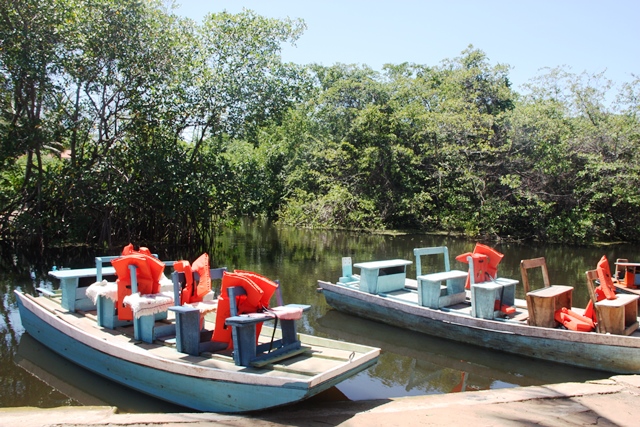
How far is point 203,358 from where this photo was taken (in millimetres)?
6215

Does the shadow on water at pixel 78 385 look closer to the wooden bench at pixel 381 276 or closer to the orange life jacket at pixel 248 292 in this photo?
the orange life jacket at pixel 248 292

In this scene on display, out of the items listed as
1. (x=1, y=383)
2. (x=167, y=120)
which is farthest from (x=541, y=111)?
(x=1, y=383)

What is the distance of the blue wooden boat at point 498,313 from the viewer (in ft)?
24.9

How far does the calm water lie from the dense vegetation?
1972mm

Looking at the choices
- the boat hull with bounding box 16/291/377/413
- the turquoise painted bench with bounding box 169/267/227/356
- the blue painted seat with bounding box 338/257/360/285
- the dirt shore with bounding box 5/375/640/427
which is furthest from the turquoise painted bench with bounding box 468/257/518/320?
the turquoise painted bench with bounding box 169/267/227/356

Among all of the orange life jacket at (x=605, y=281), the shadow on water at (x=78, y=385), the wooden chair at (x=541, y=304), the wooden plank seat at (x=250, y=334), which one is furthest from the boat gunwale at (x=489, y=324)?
the shadow on water at (x=78, y=385)

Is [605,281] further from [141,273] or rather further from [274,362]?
[141,273]

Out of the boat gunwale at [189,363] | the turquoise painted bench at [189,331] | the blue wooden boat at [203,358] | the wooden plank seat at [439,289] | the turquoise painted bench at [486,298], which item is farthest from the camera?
the wooden plank seat at [439,289]

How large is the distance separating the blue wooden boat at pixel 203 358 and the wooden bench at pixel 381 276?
3837 mm

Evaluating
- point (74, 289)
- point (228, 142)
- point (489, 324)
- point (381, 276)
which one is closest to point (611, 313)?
point (489, 324)

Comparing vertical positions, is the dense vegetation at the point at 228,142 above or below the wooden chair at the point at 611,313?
above

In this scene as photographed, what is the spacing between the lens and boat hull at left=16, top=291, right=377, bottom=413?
5.39m

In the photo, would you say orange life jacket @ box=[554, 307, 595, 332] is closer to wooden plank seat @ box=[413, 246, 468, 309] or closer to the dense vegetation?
wooden plank seat @ box=[413, 246, 468, 309]

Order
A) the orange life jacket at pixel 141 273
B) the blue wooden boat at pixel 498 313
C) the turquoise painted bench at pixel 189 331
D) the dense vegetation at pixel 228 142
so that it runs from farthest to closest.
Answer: the dense vegetation at pixel 228 142 → the blue wooden boat at pixel 498 313 → the orange life jacket at pixel 141 273 → the turquoise painted bench at pixel 189 331
